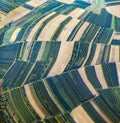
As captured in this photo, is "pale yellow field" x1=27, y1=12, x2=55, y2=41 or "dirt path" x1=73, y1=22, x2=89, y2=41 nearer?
"dirt path" x1=73, y1=22, x2=89, y2=41

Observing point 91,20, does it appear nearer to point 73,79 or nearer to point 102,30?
point 102,30

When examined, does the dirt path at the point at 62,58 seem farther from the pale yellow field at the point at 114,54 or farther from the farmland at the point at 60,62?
the pale yellow field at the point at 114,54

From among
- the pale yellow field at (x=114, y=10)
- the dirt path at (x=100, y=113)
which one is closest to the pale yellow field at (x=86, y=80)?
the dirt path at (x=100, y=113)

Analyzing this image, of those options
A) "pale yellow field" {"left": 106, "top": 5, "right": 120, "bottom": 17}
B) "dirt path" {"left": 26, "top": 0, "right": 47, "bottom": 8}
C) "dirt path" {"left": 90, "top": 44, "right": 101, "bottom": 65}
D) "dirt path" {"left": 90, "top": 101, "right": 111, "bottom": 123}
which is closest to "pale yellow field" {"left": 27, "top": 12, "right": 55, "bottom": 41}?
"dirt path" {"left": 26, "top": 0, "right": 47, "bottom": 8}

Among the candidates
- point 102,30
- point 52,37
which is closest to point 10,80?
point 52,37

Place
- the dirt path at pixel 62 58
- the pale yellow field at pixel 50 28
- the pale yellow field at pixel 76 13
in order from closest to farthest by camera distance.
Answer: the dirt path at pixel 62 58
the pale yellow field at pixel 50 28
the pale yellow field at pixel 76 13

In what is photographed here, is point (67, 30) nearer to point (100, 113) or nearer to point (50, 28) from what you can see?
point (50, 28)

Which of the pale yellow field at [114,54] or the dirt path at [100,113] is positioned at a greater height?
the pale yellow field at [114,54]

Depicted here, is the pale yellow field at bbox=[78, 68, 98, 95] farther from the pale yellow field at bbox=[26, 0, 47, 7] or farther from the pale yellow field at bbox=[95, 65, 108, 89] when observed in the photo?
the pale yellow field at bbox=[26, 0, 47, 7]
